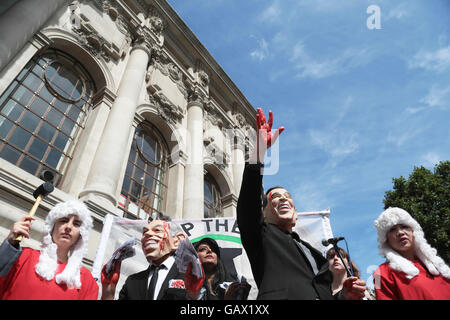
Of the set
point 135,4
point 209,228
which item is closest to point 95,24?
point 135,4

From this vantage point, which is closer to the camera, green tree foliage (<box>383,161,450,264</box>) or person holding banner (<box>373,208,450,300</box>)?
person holding banner (<box>373,208,450,300</box>)

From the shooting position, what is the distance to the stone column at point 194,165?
9203 mm

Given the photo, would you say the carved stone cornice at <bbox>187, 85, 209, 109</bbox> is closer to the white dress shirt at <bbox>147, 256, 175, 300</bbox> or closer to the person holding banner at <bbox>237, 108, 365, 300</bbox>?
the white dress shirt at <bbox>147, 256, 175, 300</bbox>

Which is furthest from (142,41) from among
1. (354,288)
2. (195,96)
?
(354,288)

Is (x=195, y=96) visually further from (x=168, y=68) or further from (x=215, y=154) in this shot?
(x=215, y=154)

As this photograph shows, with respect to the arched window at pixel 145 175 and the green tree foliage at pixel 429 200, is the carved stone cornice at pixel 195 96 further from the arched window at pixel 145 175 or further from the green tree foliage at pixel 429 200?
the green tree foliage at pixel 429 200

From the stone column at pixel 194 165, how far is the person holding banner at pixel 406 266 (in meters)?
6.87

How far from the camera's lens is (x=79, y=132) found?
7.56m

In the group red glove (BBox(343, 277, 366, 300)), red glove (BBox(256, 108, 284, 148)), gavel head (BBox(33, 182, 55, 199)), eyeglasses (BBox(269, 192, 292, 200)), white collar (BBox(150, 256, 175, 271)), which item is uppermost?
red glove (BBox(256, 108, 284, 148))

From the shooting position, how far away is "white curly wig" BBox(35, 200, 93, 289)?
79.5 inches

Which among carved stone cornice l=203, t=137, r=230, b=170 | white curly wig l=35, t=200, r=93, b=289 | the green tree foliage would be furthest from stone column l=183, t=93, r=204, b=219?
the green tree foliage

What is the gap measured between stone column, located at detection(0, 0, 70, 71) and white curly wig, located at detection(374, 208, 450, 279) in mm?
7261

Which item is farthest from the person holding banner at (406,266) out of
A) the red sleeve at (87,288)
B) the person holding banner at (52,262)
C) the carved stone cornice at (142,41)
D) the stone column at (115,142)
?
the carved stone cornice at (142,41)

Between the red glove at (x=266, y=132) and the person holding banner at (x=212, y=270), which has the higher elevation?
the red glove at (x=266, y=132)
